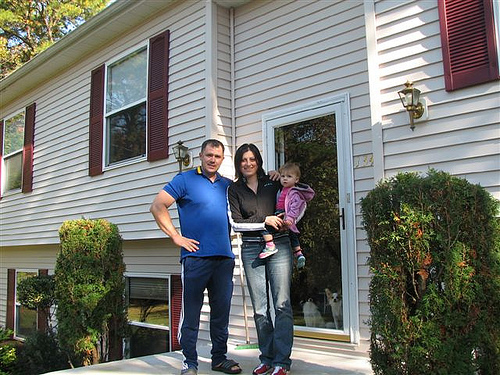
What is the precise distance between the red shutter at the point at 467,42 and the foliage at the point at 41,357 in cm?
511

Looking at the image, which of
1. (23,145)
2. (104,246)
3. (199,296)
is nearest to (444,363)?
(199,296)

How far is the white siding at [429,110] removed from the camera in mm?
3275

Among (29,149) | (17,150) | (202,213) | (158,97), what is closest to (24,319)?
(17,150)

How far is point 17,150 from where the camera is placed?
31.5ft

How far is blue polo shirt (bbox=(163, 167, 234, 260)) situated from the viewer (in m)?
3.26

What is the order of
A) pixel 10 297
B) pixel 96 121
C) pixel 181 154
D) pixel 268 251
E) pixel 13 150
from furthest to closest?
pixel 10 297 → pixel 13 150 → pixel 96 121 → pixel 181 154 → pixel 268 251

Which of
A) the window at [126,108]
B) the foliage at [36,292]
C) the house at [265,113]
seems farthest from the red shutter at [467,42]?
the foliage at [36,292]

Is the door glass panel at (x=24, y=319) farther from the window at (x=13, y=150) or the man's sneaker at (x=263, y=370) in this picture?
the man's sneaker at (x=263, y=370)

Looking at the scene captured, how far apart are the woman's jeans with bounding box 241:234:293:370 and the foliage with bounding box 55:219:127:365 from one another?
2.27 metres

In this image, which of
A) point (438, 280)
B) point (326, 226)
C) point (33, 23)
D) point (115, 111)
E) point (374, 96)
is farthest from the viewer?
point (33, 23)

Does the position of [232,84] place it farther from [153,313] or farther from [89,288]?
[153,313]

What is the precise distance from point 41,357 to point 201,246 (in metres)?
3.71

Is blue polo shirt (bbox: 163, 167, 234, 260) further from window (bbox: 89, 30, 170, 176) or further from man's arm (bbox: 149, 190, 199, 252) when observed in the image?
window (bbox: 89, 30, 170, 176)

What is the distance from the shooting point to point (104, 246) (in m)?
5.03
